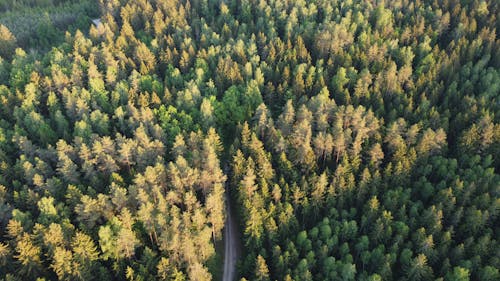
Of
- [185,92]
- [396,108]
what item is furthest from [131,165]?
[396,108]

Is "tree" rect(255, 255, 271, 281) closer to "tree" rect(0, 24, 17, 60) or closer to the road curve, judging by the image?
the road curve

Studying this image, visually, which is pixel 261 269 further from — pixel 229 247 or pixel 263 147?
pixel 263 147

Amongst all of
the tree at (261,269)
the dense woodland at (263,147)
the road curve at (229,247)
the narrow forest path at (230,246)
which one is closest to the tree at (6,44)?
the dense woodland at (263,147)

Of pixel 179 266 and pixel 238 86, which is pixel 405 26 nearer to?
pixel 238 86

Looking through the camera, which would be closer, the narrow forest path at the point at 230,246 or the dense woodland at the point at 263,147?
the dense woodland at the point at 263,147

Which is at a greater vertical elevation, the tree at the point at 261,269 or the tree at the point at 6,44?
the tree at the point at 6,44

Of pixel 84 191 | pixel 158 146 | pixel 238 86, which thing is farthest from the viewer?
pixel 238 86

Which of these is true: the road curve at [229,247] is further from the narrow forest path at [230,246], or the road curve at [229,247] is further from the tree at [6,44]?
the tree at [6,44]

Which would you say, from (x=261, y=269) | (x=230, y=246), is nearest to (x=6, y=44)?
(x=230, y=246)
